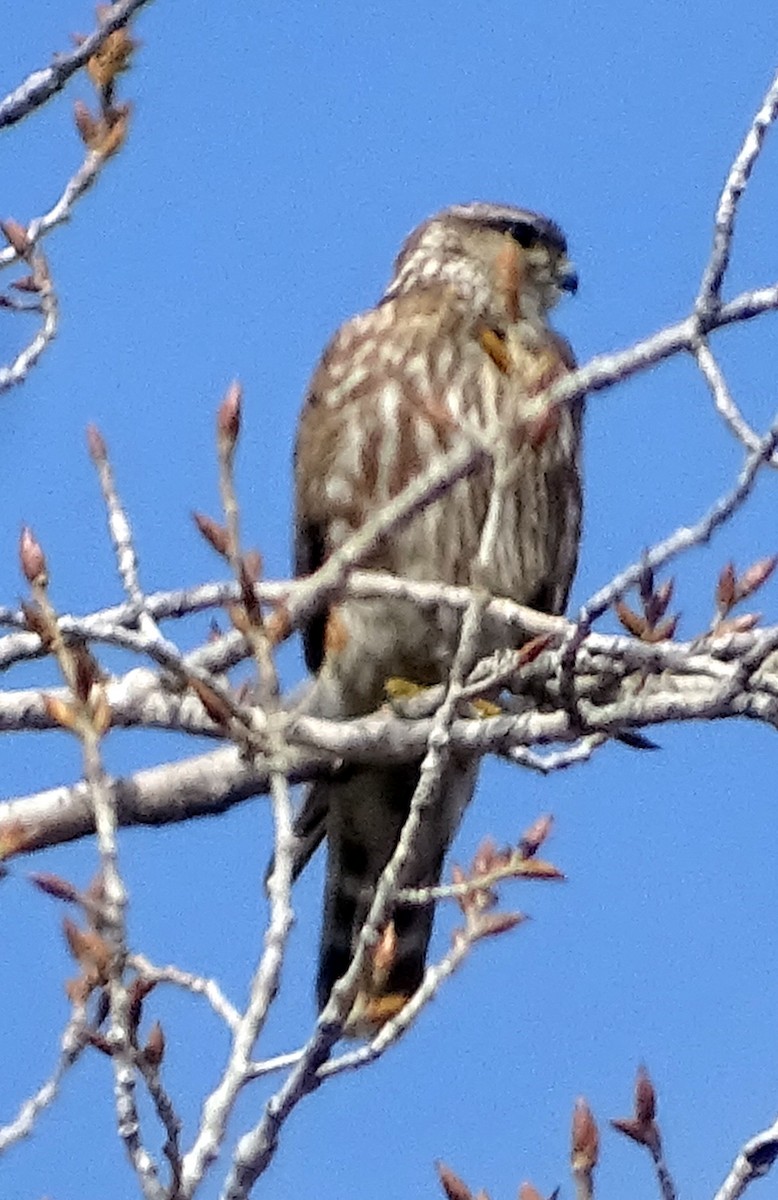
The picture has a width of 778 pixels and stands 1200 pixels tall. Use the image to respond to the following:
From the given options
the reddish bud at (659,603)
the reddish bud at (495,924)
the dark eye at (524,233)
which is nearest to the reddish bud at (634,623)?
the reddish bud at (659,603)

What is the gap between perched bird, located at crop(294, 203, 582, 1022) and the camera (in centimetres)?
491

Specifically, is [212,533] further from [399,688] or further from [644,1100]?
[399,688]

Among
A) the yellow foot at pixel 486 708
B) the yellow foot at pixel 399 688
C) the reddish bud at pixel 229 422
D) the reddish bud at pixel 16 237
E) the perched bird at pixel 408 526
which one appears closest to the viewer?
the reddish bud at pixel 229 422

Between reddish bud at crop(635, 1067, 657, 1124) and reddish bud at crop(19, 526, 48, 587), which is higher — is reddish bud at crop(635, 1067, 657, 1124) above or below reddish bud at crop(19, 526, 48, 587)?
below

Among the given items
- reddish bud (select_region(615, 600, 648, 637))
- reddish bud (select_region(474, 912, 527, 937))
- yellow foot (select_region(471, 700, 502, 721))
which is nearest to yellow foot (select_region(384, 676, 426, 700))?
yellow foot (select_region(471, 700, 502, 721))

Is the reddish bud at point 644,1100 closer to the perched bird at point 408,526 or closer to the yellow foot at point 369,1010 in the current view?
the yellow foot at point 369,1010

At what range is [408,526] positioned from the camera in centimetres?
485

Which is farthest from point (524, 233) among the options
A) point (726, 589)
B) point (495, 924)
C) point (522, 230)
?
point (495, 924)

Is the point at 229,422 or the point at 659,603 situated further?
the point at 659,603

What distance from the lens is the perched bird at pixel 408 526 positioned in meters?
4.91

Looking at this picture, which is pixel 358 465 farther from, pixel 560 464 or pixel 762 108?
pixel 762 108

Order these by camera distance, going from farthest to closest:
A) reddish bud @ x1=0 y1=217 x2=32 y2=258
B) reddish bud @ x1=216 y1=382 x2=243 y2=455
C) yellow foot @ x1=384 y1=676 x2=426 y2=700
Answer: yellow foot @ x1=384 y1=676 x2=426 y2=700, reddish bud @ x1=0 y1=217 x2=32 y2=258, reddish bud @ x1=216 y1=382 x2=243 y2=455

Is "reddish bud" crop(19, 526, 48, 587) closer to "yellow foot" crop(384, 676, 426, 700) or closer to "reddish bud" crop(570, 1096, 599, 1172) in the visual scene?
"reddish bud" crop(570, 1096, 599, 1172)

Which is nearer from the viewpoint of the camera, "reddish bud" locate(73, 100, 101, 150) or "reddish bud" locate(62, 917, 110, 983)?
"reddish bud" locate(62, 917, 110, 983)
